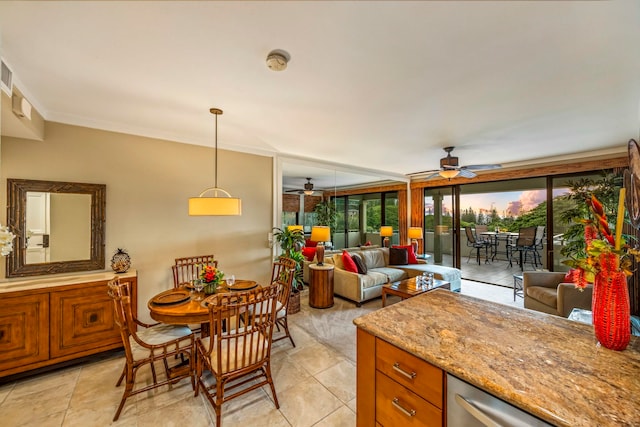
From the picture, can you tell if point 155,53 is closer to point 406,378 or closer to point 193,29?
point 193,29

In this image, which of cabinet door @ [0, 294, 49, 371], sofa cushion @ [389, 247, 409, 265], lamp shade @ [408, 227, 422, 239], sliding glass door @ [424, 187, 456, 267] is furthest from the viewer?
sliding glass door @ [424, 187, 456, 267]

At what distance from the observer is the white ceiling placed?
1.37 m

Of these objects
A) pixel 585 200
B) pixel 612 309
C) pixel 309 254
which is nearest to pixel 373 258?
pixel 309 254

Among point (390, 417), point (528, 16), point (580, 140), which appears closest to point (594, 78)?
point (528, 16)

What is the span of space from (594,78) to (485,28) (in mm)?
1336

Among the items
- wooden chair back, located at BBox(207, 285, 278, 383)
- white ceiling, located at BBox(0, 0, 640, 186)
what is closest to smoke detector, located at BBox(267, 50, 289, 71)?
white ceiling, located at BBox(0, 0, 640, 186)

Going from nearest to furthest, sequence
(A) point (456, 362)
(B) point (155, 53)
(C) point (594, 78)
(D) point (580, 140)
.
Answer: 1. (A) point (456, 362)
2. (B) point (155, 53)
3. (C) point (594, 78)
4. (D) point (580, 140)

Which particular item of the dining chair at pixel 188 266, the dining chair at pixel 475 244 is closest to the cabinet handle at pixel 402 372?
the dining chair at pixel 188 266

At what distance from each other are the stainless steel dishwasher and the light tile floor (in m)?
1.17

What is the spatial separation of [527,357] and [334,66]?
202 cm

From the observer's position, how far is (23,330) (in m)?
2.27

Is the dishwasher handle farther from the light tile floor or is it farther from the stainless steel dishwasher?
the light tile floor

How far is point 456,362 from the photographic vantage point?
103 centimetres

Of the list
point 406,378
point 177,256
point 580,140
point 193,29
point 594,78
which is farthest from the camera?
point 580,140
